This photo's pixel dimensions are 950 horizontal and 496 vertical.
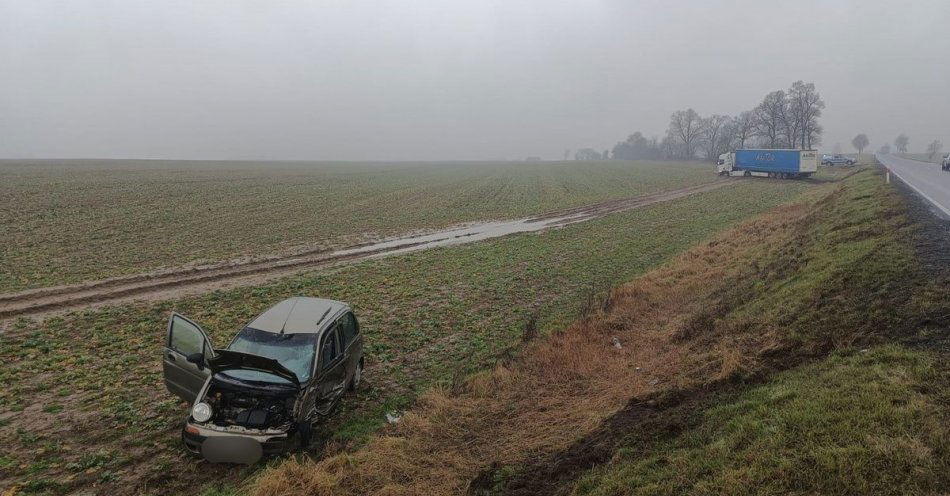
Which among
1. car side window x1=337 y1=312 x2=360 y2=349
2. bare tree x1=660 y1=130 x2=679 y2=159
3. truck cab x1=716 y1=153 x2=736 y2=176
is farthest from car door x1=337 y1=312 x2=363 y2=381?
bare tree x1=660 y1=130 x2=679 y2=159

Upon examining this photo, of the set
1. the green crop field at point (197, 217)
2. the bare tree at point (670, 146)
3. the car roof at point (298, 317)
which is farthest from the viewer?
the bare tree at point (670, 146)

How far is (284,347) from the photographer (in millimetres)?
8695

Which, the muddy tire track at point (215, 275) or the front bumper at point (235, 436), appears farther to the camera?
the muddy tire track at point (215, 275)

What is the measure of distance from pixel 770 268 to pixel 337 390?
12310 mm

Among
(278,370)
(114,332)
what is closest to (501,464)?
(278,370)

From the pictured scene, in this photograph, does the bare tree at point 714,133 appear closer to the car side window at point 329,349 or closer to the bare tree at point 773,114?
the bare tree at point 773,114

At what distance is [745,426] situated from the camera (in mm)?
5824

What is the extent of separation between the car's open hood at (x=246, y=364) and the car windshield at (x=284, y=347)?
0.41 metres

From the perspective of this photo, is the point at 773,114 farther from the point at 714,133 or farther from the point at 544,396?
the point at 544,396

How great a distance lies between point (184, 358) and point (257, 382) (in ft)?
4.54

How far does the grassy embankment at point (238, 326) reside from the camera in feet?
24.8

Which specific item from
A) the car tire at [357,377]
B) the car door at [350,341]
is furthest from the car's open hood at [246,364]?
the car tire at [357,377]

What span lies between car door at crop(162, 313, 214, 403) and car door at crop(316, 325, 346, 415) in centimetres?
180

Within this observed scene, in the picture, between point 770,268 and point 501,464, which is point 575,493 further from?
point 770,268
